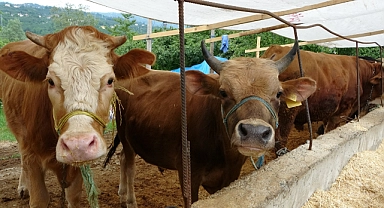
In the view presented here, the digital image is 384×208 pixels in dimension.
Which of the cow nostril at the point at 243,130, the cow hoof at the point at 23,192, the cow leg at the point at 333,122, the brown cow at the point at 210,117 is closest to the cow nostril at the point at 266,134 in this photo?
the brown cow at the point at 210,117

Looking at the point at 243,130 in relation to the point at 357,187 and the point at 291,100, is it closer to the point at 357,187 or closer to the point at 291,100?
the point at 291,100

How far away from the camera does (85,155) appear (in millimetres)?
2037

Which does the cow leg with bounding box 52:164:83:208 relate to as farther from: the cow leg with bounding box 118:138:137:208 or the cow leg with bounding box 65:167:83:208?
the cow leg with bounding box 118:138:137:208

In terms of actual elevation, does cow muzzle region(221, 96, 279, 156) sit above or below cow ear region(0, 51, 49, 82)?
below

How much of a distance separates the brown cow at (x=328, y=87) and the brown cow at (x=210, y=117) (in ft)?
6.32

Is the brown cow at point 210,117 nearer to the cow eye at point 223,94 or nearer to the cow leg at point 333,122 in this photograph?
the cow eye at point 223,94

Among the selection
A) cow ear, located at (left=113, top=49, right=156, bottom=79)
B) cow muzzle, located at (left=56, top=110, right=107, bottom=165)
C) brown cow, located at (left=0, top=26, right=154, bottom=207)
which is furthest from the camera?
cow ear, located at (left=113, top=49, right=156, bottom=79)

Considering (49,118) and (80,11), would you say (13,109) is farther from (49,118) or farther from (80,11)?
(80,11)

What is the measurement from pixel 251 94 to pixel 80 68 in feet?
4.09

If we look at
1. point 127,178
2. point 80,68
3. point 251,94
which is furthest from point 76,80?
point 127,178

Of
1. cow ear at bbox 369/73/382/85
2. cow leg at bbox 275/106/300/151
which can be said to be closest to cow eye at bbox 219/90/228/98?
cow leg at bbox 275/106/300/151

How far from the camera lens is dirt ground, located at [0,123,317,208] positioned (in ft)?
14.9

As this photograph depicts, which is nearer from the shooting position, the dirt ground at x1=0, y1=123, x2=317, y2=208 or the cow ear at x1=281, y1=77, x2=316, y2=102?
the cow ear at x1=281, y1=77, x2=316, y2=102

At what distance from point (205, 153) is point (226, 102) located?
2.38 feet
